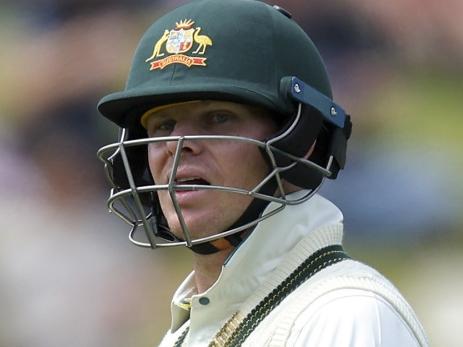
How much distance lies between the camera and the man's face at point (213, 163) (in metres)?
1.61

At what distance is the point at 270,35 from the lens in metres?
1.72

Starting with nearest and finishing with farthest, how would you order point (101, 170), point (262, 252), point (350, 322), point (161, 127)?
point (350, 322) < point (262, 252) < point (161, 127) < point (101, 170)

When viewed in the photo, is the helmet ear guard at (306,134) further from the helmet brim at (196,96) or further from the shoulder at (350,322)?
the shoulder at (350,322)

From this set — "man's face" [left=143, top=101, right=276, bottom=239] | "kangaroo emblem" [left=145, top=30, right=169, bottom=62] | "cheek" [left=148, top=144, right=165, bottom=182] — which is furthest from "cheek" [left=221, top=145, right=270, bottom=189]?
"kangaroo emblem" [left=145, top=30, right=169, bottom=62]

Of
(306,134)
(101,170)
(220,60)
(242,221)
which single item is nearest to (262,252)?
(242,221)

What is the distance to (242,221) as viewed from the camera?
1.64 m

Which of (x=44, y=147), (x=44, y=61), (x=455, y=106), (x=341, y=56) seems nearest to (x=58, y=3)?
(x=44, y=61)

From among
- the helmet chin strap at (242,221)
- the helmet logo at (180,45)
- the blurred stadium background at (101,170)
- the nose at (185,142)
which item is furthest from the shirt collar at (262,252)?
the blurred stadium background at (101,170)

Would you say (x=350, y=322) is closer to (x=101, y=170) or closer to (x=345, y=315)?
(x=345, y=315)

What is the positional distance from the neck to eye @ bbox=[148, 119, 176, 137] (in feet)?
0.65

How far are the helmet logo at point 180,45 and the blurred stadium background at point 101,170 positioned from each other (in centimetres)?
137

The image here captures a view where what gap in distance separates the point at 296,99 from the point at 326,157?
0.16 m

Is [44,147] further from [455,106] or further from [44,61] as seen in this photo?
[455,106]

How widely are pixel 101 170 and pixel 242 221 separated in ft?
5.98
